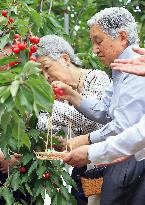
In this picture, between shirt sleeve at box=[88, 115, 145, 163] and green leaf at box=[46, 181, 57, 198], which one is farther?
green leaf at box=[46, 181, 57, 198]

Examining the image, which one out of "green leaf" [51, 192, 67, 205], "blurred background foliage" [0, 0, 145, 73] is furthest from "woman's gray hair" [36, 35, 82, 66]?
"green leaf" [51, 192, 67, 205]

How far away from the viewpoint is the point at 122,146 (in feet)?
9.95

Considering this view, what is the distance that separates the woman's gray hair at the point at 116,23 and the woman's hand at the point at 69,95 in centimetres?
40

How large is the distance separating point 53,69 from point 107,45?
505mm

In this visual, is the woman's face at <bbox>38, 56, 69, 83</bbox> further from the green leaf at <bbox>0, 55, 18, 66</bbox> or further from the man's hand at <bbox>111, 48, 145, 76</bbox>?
the man's hand at <bbox>111, 48, 145, 76</bbox>

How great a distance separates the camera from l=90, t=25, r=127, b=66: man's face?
3479 millimetres

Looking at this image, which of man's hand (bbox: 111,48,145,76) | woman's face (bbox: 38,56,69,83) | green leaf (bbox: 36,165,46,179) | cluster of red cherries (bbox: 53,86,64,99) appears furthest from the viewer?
woman's face (bbox: 38,56,69,83)

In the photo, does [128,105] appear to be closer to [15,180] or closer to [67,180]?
[67,180]

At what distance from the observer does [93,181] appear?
3.67 m

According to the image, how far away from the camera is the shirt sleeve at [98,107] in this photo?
12.1 ft

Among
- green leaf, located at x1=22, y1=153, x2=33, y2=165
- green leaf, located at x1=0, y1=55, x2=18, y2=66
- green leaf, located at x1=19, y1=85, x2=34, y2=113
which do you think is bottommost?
green leaf, located at x1=22, y1=153, x2=33, y2=165

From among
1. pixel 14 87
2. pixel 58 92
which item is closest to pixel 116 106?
pixel 58 92

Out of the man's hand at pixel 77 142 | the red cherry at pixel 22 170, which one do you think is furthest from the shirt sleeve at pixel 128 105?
the red cherry at pixel 22 170

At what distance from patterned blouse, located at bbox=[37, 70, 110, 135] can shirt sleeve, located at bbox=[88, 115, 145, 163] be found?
2.08ft
